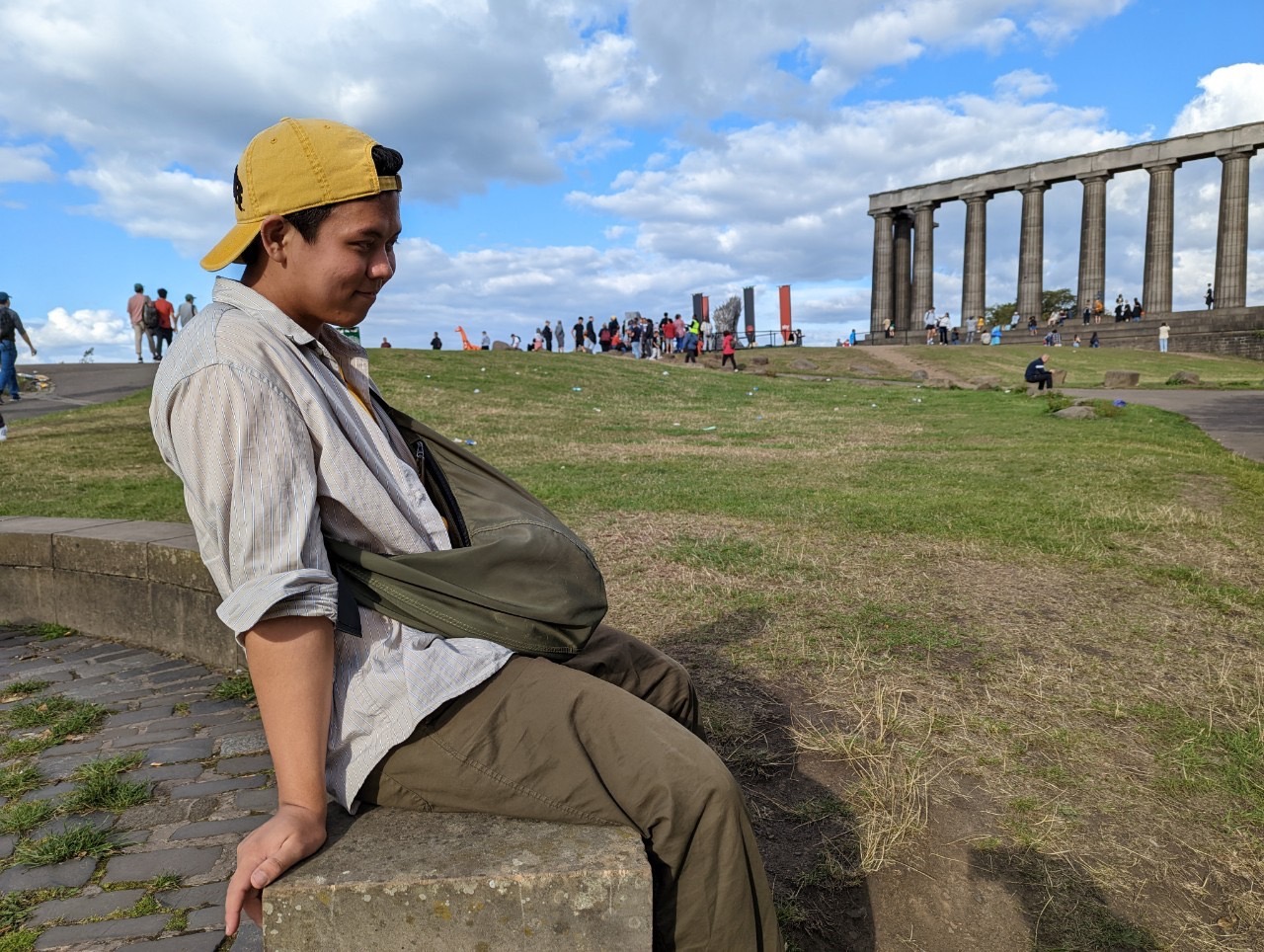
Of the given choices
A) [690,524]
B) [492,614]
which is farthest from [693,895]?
[690,524]

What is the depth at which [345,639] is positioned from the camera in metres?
1.88

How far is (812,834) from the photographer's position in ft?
10.1

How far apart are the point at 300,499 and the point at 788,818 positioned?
2.13 metres


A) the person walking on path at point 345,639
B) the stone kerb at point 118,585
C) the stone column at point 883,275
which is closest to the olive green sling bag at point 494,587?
the person walking on path at point 345,639

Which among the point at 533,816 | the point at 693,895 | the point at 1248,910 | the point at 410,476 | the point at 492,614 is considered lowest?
the point at 1248,910

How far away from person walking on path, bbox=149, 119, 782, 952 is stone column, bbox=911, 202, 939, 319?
66601 mm

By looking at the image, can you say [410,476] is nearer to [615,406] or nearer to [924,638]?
[924,638]

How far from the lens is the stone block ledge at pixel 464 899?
163 centimetres

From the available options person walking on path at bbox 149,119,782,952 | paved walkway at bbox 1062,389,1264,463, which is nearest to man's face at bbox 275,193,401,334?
person walking on path at bbox 149,119,782,952

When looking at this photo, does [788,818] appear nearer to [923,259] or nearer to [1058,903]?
[1058,903]

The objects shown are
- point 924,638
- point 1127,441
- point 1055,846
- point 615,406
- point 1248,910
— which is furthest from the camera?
point 615,406

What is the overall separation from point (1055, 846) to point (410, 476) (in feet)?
7.54

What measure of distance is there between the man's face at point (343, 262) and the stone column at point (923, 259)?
66.5 metres

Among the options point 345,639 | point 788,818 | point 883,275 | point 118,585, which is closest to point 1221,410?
point 788,818
